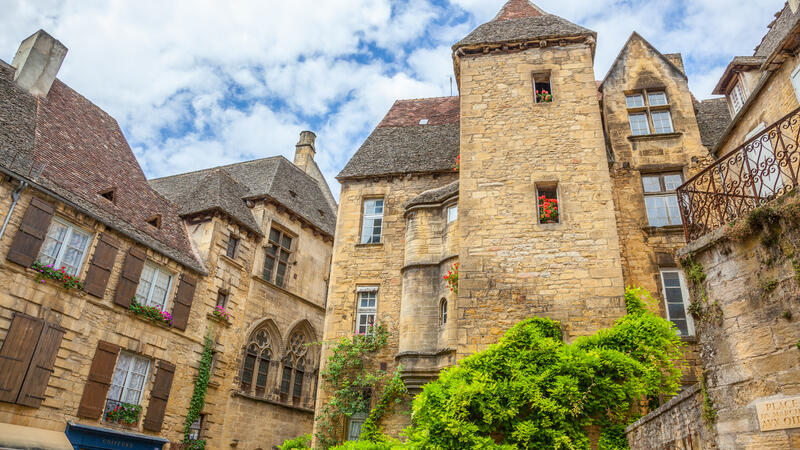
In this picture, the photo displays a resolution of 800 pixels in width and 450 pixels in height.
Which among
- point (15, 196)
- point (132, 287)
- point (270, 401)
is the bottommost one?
point (270, 401)

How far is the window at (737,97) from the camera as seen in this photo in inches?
460

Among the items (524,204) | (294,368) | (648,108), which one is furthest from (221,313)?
(648,108)

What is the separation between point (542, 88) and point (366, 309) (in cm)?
670

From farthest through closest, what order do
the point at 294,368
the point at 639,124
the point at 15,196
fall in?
the point at 294,368
the point at 639,124
the point at 15,196

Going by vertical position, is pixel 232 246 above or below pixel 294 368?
above

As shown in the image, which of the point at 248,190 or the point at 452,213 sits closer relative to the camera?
the point at 452,213

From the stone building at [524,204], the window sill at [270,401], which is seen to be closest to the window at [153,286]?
the window sill at [270,401]

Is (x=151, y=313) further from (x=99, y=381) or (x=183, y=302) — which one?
(x=99, y=381)

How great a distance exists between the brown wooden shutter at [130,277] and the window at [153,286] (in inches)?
12.6

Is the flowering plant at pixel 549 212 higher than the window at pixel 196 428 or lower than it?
higher

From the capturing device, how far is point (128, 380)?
506 inches

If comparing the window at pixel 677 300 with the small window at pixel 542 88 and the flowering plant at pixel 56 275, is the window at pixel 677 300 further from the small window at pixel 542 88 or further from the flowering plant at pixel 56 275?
the flowering plant at pixel 56 275

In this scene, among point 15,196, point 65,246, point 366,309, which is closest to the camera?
point 15,196

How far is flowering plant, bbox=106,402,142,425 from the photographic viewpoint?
12.2 m
